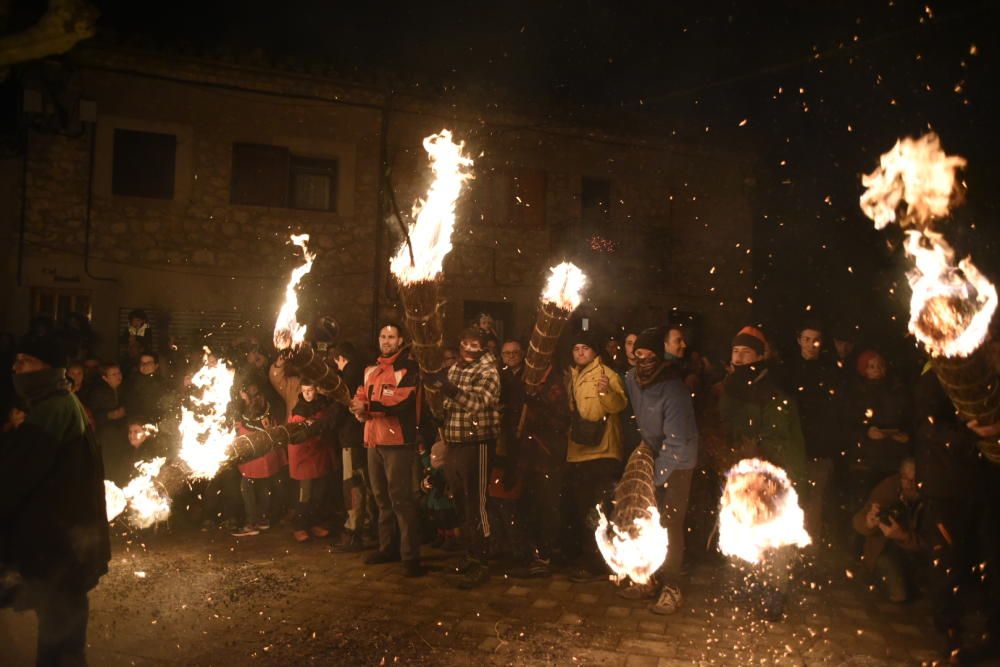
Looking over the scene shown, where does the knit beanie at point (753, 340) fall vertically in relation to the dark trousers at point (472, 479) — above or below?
above

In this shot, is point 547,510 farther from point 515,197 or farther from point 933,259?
point 515,197

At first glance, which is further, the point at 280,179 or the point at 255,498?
the point at 280,179

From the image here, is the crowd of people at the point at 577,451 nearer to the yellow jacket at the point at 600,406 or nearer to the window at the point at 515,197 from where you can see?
the yellow jacket at the point at 600,406

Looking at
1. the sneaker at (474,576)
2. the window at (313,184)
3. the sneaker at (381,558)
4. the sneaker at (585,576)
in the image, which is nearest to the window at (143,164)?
the window at (313,184)

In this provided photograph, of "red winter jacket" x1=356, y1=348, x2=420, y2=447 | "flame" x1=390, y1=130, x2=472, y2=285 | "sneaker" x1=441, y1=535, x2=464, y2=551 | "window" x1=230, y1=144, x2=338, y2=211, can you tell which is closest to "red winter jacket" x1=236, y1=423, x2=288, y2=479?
"red winter jacket" x1=356, y1=348, x2=420, y2=447

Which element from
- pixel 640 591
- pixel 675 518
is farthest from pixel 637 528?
pixel 640 591

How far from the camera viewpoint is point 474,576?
633 centimetres

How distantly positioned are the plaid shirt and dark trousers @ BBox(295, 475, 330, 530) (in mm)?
2250

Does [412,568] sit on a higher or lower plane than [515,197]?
lower

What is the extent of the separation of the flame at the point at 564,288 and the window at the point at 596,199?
10.3m

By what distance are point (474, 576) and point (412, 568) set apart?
1.98ft

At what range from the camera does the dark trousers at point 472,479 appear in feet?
21.7

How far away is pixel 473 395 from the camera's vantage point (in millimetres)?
6613

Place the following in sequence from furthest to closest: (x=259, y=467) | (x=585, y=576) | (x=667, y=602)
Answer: (x=259, y=467)
(x=585, y=576)
(x=667, y=602)
